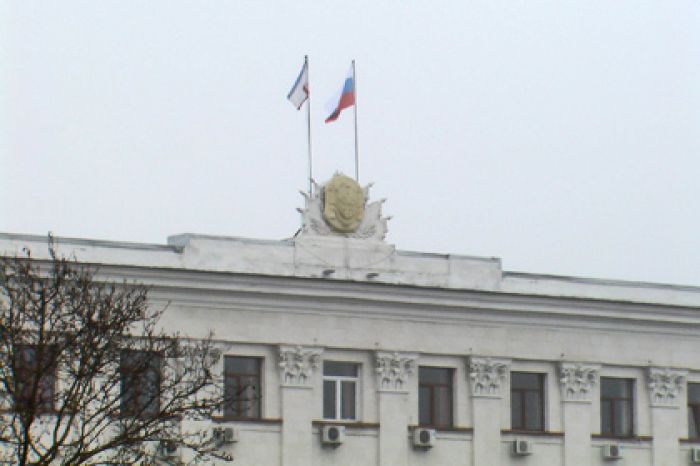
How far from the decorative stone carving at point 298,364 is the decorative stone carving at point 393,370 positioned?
4.82 ft

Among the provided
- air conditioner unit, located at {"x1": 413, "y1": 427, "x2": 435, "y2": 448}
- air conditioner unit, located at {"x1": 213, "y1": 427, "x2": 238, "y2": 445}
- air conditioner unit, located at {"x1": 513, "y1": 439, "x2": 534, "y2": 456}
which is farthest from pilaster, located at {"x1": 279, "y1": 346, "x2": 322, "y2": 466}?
air conditioner unit, located at {"x1": 513, "y1": 439, "x2": 534, "y2": 456}

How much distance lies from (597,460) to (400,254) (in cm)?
644

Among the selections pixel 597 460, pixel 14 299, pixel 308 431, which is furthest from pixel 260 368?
pixel 14 299

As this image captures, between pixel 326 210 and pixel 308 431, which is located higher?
pixel 326 210

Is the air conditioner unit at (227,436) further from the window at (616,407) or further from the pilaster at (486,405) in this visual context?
the window at (616,407)

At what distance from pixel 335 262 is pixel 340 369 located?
7.27 ft

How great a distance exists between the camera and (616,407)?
5156cm

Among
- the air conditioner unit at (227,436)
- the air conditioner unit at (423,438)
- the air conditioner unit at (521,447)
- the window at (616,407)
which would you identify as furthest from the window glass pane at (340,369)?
the window at (616,407)

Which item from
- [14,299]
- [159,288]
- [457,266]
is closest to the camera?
[14,299]

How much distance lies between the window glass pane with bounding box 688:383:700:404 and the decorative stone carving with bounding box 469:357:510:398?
4.97 m

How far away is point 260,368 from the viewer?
156 feet

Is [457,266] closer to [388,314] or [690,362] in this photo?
[388,314]

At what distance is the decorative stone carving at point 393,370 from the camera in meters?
48.7

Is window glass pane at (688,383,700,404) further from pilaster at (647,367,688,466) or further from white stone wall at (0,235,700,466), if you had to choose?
pilaster at (647,367,688,466)
